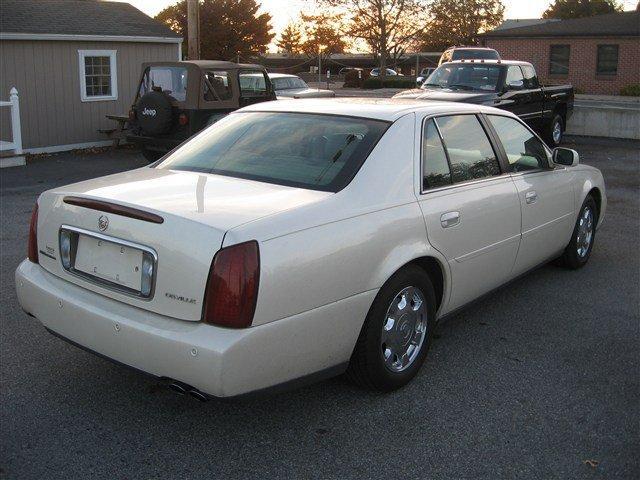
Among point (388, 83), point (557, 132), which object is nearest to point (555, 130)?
point (557, 132)

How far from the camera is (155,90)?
12.6m

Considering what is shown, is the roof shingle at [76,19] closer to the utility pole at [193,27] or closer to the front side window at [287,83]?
the utility pole at [193,27]

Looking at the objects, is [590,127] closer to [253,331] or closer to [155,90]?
[155,90]

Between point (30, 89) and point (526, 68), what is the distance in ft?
34.4

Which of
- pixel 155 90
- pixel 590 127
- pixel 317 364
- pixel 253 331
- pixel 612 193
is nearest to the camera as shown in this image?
pixel 253 331

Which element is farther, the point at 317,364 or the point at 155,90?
the point at 155,90

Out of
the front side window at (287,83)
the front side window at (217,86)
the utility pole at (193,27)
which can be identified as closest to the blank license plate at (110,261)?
the front side window at (217,86)

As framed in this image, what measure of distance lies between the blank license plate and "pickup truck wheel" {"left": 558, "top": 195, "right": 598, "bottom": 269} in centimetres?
415

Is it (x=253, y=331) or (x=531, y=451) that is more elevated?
(x=253, y=331)

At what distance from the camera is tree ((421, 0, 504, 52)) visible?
48062 mm

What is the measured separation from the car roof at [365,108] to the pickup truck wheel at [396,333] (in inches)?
38.1

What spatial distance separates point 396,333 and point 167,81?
A: 10.2 metres

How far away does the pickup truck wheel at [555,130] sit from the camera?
54.9ft

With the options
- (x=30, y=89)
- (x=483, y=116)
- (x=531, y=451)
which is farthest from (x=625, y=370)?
(x=30, y=89)
